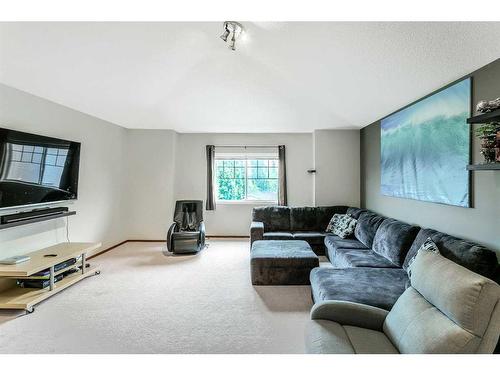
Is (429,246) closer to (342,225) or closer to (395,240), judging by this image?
(395,240)

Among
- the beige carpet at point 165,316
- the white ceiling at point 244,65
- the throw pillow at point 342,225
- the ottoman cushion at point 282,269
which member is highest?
the white ceiling at point 244,65

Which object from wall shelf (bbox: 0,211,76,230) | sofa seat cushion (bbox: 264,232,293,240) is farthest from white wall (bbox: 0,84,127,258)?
sofa seat cushion (bbox: 264,232,293,240)

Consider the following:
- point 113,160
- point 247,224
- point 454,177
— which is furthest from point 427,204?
point 113,160

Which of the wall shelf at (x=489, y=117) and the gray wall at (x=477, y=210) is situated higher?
the wall shelf at (x=489, y=117)

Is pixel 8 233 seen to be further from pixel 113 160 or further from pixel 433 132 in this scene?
pixel 433 132

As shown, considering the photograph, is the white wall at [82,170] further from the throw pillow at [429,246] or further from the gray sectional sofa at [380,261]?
the throw pillow at [429,246]

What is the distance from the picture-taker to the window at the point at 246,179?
586cm

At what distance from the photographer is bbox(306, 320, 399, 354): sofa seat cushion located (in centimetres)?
139

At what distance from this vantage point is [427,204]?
3084mm

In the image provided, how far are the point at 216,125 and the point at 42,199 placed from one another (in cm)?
306

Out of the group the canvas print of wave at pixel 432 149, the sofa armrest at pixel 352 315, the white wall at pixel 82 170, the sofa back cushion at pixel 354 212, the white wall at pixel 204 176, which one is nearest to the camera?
the sofa armrest at pixel 352 315

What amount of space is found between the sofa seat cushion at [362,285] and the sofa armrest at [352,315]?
0.33 m

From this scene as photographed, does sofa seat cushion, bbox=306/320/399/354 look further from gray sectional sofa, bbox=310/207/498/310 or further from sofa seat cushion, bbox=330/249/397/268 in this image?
sofa seat cushion, bbox=330/249/397/268

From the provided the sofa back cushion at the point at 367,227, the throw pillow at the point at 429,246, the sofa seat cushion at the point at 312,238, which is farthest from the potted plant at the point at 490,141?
the sofa seat cushion at the point at 312,238
